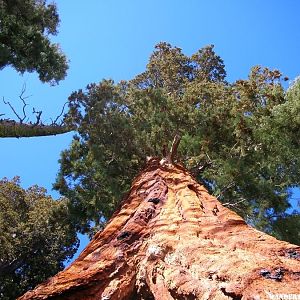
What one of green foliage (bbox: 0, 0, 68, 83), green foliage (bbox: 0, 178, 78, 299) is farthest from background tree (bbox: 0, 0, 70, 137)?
green foliage (bbox: 0, 178, 78, 299)

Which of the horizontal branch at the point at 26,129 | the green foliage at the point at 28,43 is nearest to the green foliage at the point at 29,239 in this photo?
the horizontal branch at the point at 26,129

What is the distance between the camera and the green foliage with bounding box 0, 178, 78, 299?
1515cm

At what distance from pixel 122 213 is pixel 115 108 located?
20.3ft

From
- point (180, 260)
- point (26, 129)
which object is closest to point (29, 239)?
point (26, 129)

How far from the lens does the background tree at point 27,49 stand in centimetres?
1070

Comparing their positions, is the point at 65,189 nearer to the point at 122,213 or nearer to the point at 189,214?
the point at 122,213

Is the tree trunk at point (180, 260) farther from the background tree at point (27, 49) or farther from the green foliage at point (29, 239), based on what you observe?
the green foliage at point (29, 239)

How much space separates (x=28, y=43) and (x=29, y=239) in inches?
295

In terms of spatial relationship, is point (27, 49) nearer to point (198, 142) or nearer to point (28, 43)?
point (28, 43)

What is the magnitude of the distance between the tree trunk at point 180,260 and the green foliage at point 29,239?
10.0 meters

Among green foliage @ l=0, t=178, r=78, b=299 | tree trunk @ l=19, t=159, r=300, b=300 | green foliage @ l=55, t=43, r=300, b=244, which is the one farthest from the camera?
green foliage @ l=0, t=178, r=78, b=299

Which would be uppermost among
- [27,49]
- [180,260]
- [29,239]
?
[27,49]

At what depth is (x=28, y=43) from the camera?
1083 cm

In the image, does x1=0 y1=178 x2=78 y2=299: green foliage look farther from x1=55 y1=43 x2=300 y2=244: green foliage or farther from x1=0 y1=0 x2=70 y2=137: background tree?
x1=0 y1=0 x2=70 y2=137: background tree
